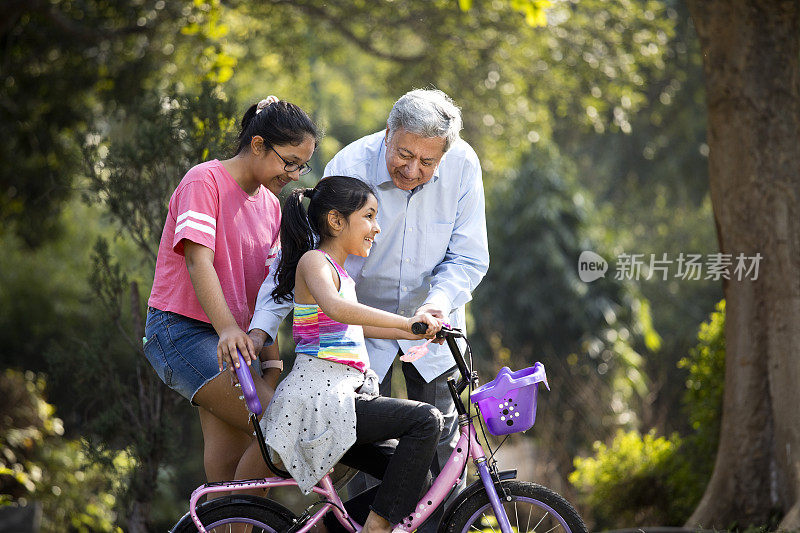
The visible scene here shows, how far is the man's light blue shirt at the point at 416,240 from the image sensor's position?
3340 mm

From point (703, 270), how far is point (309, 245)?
47.6 ft

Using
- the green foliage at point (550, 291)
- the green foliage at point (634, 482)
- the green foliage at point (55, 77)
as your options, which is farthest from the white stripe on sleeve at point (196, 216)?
the green foliage at point (550, 291)

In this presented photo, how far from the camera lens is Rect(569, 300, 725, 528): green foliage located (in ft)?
18.5

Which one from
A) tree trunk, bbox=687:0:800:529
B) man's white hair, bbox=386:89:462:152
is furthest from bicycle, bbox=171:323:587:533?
tree trunk, bbox=687:0:800:529

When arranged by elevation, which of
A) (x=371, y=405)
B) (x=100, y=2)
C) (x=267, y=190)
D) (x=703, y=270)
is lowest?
(x=703, y=270)

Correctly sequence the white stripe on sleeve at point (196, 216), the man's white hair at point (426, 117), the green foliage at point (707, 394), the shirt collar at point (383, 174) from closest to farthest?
the white stripe on sleeve at point (196, 216)
the man's white hair at point (426, 117)
the shirt collar at point (383, 174)
the green foliage at point (707, 394)

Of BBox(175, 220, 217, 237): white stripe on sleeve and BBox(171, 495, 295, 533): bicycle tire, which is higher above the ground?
BBox(175, 220, 217, 237): white stripe on sleeve

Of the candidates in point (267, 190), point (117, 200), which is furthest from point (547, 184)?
point (267, 190)

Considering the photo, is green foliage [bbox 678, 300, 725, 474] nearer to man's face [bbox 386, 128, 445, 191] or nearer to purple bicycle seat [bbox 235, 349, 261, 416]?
man's face [bbox 386, 128, 445, 191]

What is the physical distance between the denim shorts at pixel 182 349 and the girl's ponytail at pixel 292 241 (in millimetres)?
292

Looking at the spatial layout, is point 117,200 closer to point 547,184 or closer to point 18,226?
point 18,226

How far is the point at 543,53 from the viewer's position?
9352mm

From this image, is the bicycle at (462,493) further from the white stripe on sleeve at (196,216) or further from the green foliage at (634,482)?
the green foliage at (634,482)

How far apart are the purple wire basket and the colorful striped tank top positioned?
0.45 meters
